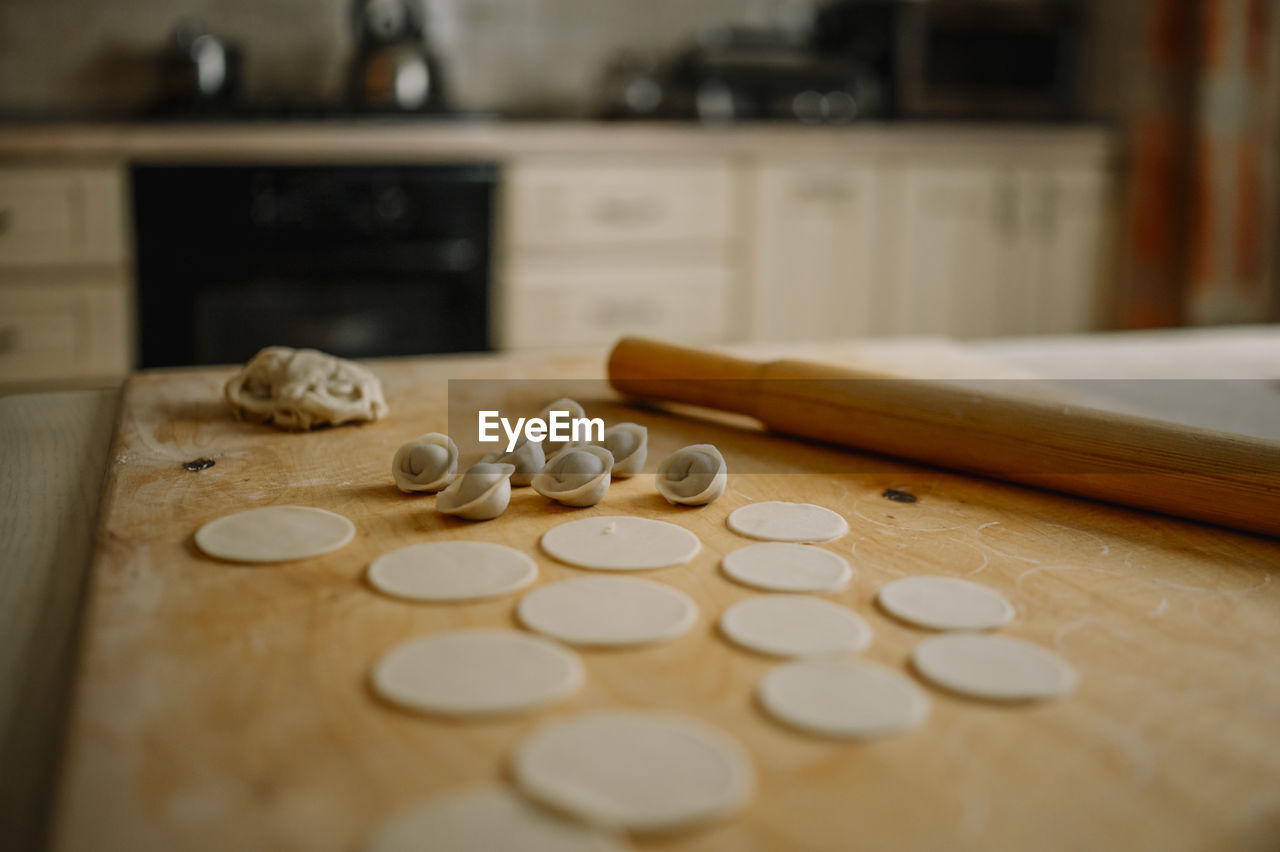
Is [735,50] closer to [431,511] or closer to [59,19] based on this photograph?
[59,19]

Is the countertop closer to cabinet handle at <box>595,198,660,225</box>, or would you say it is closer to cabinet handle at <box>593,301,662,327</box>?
cabinet handle at <box>595,198,660,225</box>

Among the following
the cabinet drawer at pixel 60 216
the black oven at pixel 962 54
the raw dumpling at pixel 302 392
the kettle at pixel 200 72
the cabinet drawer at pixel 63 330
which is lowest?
the cabinet drawer at pixel 63 330

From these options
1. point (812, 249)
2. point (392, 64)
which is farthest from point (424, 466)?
point (812, 249)

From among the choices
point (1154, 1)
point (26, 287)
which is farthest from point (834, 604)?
point (1154, 1)

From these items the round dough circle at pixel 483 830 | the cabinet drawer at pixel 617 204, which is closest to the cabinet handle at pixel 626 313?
the cabinet drawer at pixel 617 204

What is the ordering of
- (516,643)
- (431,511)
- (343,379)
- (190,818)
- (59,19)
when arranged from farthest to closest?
1. (59,19)
2. (343,379)
3. (431,511)
4. (516,643)
5. (190,818)

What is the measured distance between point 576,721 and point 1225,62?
3.09 m

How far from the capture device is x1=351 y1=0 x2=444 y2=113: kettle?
2492mm

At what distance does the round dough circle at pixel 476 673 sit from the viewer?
0.44m

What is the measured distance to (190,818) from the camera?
14.5 inches

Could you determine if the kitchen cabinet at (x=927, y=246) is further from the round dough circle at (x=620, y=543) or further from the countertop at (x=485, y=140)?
the round dough circle at (x=620, y=543)

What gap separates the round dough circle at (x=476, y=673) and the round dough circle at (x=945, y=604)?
0.57 feet

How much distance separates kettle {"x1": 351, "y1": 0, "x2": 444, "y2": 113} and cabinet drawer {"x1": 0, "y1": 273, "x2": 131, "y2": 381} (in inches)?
29.1

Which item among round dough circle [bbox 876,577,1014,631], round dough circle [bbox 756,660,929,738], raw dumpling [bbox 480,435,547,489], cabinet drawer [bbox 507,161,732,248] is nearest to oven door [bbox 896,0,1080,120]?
cabinet drawer [bbox 507,161,732,248]
